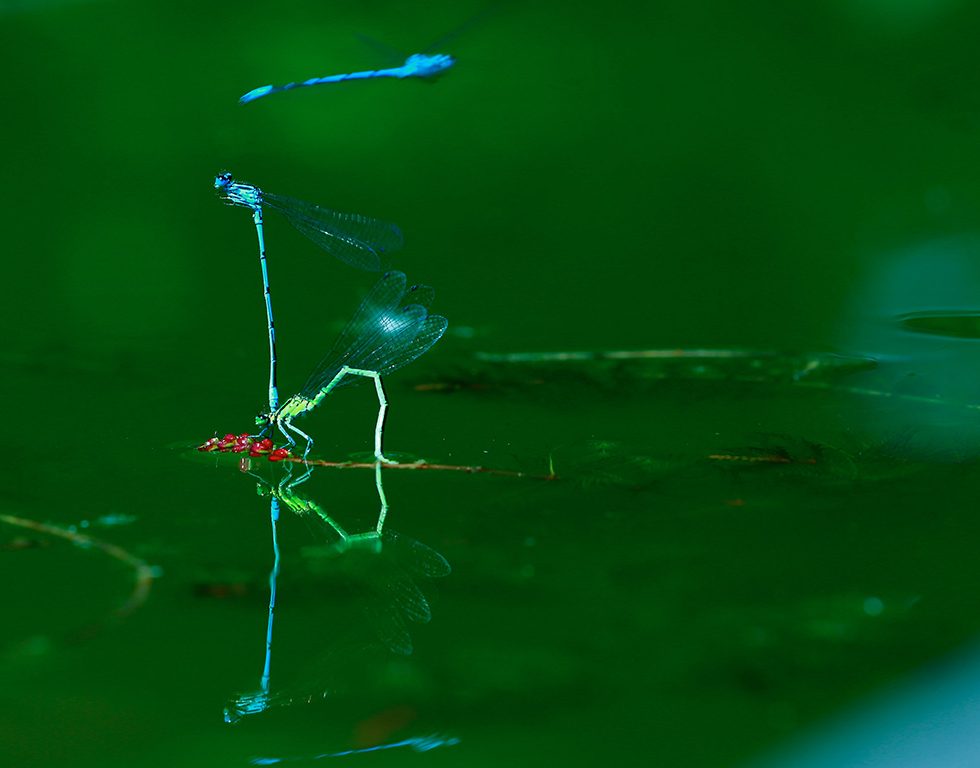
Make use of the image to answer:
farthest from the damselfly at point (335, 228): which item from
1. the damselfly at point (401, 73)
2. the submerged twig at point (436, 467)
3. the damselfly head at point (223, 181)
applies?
the submerged twig at point (436, 467)

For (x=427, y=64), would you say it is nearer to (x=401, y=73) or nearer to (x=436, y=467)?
(x=401, y=73)

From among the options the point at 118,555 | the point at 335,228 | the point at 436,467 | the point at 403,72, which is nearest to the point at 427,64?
the point at 403,72

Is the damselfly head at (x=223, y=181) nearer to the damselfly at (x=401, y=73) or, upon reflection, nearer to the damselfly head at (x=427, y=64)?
the damselfly at (x=401, y=73)

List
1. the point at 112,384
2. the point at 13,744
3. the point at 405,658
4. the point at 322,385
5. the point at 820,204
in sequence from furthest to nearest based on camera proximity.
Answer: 1. the point at 820,204
2. the point at 112,384
3. the point at 322,385
4. the point at 405,658
5. the point at 13,744

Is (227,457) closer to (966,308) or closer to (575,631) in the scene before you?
(575,631)

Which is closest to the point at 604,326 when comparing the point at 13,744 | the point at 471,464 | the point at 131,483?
the point at 471,464

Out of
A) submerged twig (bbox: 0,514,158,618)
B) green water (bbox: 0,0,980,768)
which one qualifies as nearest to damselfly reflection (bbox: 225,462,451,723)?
green water (bbox: 0,0,980,768)
